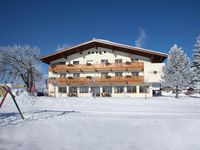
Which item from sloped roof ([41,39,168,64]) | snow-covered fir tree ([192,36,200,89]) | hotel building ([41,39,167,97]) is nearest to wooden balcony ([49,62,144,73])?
hotel building ([41,39,167,97])

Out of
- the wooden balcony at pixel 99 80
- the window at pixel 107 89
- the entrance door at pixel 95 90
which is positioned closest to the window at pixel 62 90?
the wooden balcony at pixel 99 80

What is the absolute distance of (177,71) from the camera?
37.4 meters

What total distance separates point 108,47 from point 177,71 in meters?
15.2

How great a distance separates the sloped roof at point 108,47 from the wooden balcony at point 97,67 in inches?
95.2

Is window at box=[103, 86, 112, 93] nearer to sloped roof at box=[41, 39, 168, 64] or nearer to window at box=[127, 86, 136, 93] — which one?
window at box=[127, 86, 136, 93]

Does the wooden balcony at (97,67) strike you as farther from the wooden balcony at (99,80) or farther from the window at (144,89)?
the window at (144,89)

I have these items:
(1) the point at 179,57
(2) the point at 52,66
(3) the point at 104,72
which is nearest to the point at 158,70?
(1) the point at 179,57

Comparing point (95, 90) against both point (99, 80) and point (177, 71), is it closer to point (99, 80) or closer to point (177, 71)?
point (99, 80)

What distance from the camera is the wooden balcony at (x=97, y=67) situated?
121 ft

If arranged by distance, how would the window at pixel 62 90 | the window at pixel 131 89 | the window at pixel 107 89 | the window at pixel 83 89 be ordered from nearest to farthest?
the window at pixel 131 89 < the window at pixel 107 89 < the window at pixel 83 89 < the window at pixel 62 90

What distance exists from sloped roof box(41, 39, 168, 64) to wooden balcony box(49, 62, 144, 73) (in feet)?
7.93

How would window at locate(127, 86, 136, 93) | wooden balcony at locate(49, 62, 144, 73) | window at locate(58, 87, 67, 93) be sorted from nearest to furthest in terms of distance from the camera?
wooden balcony at locate(49, 62, 144, 73) < window at locate(127, 86, 136, 93) < window at locate(58, 87, 67, 93)

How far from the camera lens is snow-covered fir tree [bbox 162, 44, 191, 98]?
37094mm

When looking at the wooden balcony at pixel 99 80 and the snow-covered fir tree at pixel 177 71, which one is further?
the snow-covered fir tree at pixel 177 71
